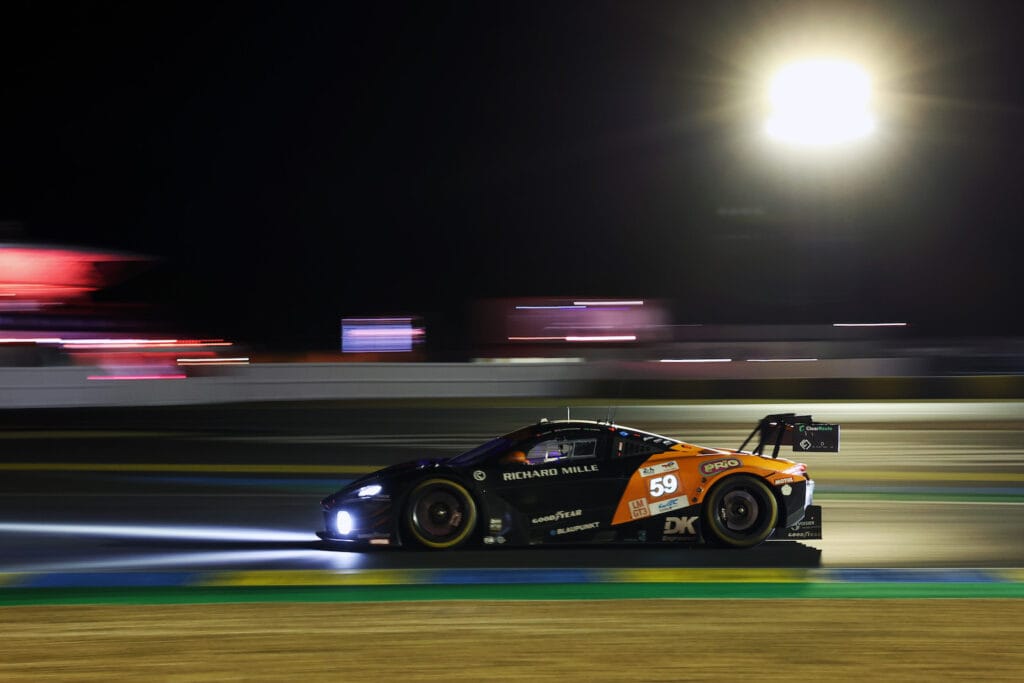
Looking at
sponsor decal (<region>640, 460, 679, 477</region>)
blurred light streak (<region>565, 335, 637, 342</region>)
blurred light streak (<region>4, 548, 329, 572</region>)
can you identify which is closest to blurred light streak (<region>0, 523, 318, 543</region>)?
blurred light streak (<region>4, 548, 329, 572</region>)

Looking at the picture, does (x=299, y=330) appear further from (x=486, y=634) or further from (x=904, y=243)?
(x=486, y=634)

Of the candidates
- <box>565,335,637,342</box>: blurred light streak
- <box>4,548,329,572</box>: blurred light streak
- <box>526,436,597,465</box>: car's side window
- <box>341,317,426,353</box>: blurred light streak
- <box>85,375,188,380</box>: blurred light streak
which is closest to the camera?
<box>4,548,329,572</box>: blurred light streak

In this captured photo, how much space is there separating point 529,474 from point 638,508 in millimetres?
749

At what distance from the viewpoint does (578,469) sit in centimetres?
788

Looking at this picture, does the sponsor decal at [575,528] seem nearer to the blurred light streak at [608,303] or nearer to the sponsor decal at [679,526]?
the sponsor decal at [679,526]

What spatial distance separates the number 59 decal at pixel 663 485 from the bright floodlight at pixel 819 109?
26.0 meters

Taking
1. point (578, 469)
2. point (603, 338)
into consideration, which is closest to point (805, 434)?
point (578, 469)

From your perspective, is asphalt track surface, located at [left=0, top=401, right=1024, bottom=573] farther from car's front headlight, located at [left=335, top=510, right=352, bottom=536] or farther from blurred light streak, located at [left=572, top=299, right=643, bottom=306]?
blurred light streak, located at [left=572, top=299, right=643, bottom=306]

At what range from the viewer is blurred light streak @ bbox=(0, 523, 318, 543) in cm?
888

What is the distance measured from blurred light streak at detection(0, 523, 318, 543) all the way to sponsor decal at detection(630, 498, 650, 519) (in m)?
2.46

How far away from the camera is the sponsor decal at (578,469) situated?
309 inches

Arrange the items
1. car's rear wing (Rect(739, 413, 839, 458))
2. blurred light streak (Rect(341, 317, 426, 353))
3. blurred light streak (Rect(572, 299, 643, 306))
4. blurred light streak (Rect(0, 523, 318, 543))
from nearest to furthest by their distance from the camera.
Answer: car's rear wing (Rect(739, 413, 839, 458)) < blurred light streak (Rect(0, 523, 318, 543)) < blurred light streak (Rect(572, 299, 643, 306)) < blurred light streak (Rect(341, 317, 426, 353))

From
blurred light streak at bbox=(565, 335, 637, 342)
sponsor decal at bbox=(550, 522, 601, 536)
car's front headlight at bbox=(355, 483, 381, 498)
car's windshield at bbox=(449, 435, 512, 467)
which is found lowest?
sponsor decal at bbox=(550, 522, 601, 536)

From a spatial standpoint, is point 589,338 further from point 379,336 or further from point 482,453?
point 482,453
